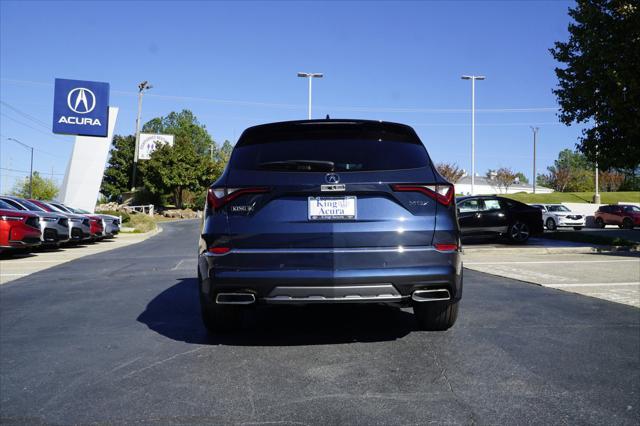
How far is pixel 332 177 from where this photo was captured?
12.1 feet

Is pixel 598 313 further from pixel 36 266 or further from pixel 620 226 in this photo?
pixel 620 226

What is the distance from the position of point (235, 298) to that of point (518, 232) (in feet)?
46.9

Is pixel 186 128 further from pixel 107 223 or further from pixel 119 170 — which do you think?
pixel 107 223

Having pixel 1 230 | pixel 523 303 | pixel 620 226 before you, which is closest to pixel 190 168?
pixel 620 226

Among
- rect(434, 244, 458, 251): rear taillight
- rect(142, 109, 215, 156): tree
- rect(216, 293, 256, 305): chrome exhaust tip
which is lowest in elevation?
rect(216, 293, 256, 305): chrome exhaust tip

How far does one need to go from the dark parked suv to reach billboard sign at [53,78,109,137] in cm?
A: 2759

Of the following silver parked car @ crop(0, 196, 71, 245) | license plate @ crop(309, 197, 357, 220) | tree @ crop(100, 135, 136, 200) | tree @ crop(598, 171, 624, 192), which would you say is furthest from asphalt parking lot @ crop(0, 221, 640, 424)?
tree @ crop(598, 171, 624, 192)

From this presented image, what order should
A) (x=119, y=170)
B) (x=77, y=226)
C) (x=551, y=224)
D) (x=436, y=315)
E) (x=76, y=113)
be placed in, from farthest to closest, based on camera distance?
(x=119, y=170), (x=76, y=113), (x=551, y=224), (x=77, y=226), (x=436, y=315)

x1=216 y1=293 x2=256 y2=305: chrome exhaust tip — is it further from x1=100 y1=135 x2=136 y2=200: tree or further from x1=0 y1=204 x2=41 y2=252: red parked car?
x1=100 y1=135 x2=136 y2=200: tree

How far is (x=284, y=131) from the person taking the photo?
4.06 meters

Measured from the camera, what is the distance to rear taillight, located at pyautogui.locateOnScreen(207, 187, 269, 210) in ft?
12.2

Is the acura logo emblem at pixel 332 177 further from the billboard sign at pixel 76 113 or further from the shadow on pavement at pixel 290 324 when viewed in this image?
the billboard sign at pixel 76 113

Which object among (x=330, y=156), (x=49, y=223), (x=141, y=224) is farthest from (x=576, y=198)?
(x=330, y=156)

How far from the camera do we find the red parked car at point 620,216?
3042cm
